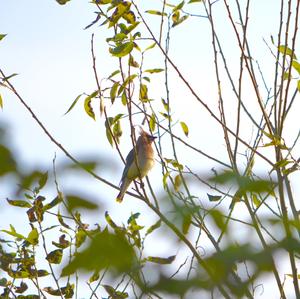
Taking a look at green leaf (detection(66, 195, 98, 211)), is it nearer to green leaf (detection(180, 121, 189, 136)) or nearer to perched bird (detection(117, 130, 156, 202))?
green leaf (detection(180, 121, 189, 136))

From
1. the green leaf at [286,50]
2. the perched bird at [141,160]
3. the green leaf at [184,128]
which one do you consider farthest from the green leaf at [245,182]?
the perched bird at [141,160]

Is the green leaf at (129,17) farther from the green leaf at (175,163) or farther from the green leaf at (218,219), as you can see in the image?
the green leaf at (218,219)

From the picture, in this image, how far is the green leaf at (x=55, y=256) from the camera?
3.56 meters

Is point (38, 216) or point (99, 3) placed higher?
point (99, 3)

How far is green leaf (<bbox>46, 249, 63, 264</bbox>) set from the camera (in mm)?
3559

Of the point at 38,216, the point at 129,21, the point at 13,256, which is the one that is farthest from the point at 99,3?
the point at 13,256

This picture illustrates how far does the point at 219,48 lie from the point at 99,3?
0.74 m

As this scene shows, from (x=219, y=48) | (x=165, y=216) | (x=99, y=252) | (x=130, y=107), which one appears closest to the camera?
(x=99, y=252)

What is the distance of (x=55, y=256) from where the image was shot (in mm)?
3598

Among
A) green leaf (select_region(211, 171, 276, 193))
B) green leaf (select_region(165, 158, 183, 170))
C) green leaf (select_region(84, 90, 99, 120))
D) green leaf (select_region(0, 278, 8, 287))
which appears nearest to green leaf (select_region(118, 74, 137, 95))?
green leaf (select_region(84, 90, 99, 120))

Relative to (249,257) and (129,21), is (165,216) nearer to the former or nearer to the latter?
(249,257)

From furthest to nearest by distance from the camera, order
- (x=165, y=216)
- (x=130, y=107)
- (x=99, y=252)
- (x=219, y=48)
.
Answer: (x=219, y=48), (x=130, y=107), (x=165, y=216), (x=99, y=252)

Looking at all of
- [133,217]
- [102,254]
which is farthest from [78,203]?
[133,217]

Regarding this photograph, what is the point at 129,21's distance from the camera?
386cm
